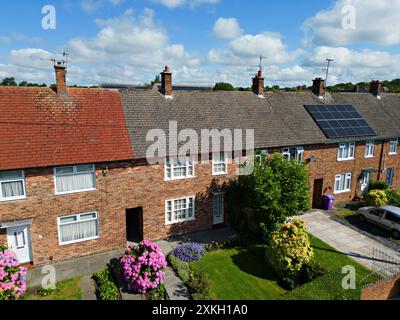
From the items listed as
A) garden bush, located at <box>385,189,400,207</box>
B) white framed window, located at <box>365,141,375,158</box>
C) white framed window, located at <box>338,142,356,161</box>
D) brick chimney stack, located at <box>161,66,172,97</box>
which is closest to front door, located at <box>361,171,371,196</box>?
white framed window, located at <box>365,141,375,158</box>

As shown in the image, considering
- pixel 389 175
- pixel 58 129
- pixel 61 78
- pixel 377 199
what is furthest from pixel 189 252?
pixel 389 175

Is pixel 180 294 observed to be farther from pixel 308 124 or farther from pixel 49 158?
pixel 308 124

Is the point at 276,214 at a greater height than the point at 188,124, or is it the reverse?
the point at 188,124

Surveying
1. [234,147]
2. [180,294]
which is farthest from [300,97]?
[180,294]

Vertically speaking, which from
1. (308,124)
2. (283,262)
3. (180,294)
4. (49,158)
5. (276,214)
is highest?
(308,124)
